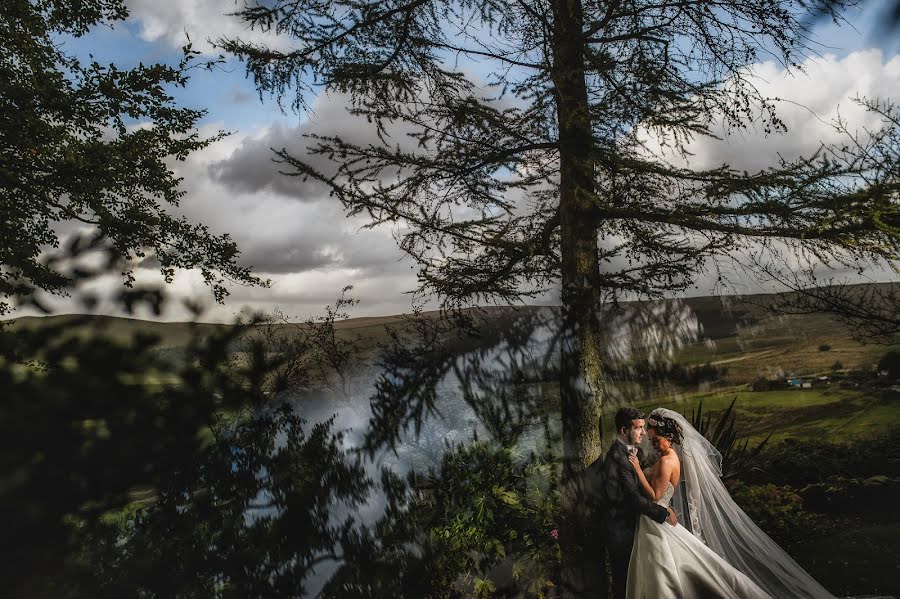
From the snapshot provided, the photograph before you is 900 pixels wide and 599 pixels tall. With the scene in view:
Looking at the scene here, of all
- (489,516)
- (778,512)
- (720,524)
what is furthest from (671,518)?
(778,512)

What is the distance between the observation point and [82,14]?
7.02 meters

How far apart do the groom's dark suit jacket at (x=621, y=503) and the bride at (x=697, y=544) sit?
13 centimetres

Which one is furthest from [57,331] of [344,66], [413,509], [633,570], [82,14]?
[82,14]

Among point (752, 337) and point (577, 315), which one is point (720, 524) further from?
point (752, 337)

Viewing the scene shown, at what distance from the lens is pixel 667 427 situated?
190 inches

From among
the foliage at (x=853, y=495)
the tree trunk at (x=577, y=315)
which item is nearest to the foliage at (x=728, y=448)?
the foliage at (x=853, y=495)

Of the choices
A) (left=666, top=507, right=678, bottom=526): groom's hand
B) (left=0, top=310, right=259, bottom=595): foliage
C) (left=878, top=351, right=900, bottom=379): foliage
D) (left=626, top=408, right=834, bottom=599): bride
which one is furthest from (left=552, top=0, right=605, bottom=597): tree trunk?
(left=878, top=351, right=900, bottom=379): foliage

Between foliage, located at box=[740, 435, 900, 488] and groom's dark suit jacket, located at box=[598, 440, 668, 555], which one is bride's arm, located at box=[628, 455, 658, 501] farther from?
foliage, located at box=[740, 435, 900, 488]

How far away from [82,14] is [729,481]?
36.9 feet

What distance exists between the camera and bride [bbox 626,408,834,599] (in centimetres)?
418

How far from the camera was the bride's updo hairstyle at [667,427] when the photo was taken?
482 cm

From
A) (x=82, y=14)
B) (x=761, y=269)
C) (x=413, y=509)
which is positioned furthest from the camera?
(x=82, y=14)

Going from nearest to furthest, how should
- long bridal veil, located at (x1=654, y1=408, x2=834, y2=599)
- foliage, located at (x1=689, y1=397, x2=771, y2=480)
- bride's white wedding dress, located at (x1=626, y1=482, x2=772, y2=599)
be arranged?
bride's white wedding dress, located at (x1=626, y1=482, x2=772, y2=599) < long bridal veil, located at (x1=654, y1=408, x2=834, y2=599) < foliage, located at (x1=689, y1=397, x2=771, y2=480)

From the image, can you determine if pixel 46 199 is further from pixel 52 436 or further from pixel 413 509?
pixel 52 436
